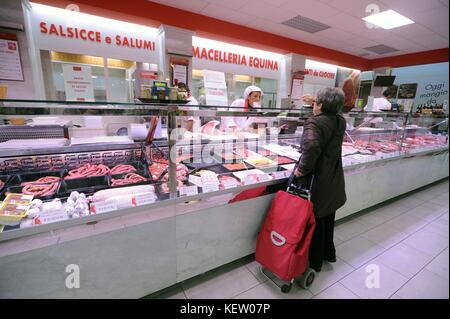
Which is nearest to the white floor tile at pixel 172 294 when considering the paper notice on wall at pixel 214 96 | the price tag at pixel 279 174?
the price tag at pixel 279 174

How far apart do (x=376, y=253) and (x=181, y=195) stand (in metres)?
2.20

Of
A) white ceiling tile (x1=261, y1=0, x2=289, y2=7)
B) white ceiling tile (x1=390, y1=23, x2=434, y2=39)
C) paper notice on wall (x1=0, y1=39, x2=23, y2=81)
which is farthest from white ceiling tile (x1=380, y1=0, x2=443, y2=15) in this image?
paper notice on wall (x1=0, y1=39, x2=23, y2=81)

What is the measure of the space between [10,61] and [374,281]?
5.67 m

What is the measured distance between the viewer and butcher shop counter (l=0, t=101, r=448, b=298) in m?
1.27

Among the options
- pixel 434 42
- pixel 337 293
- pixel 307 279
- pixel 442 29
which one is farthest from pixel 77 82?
pixel 434 42

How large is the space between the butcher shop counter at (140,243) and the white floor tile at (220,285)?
5.4 inches

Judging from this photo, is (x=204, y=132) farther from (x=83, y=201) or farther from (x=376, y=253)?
(x=376, y=253)

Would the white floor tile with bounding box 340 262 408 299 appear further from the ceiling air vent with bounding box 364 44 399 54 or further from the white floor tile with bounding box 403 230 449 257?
the ceiling air vent with bounding box 364 44 399 54

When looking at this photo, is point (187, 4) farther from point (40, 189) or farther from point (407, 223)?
point (407, 223)

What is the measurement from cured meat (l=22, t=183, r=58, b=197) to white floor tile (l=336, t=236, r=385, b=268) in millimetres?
2611

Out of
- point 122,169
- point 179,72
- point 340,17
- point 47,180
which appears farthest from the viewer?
point 179,72

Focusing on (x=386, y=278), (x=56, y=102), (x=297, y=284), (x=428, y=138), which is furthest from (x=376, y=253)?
(x=428, y=138)

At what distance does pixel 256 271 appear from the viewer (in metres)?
2.10

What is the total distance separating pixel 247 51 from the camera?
6.15 meters
